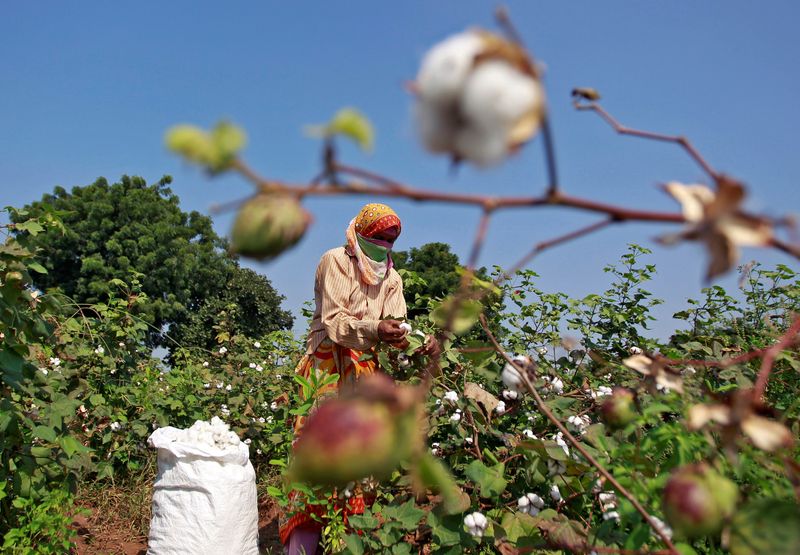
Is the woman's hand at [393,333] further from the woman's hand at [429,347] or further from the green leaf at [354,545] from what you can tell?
the green leaf at [354,545]

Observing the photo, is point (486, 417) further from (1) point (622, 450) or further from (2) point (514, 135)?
(2) point (514, 135)

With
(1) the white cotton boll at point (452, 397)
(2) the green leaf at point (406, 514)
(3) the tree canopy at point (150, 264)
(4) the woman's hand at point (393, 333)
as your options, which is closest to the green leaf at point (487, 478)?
(2) the green leaf at point (406, 514)

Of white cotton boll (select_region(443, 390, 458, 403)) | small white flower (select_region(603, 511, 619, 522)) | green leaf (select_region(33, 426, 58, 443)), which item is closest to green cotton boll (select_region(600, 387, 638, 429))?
small white flower (select_region(603, 511, 619, 522))

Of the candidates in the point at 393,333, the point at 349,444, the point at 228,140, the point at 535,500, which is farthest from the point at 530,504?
the point at 228,140

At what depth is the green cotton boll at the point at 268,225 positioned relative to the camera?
1.50ft

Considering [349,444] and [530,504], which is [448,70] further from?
A: [530,504]

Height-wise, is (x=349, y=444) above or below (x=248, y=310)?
below

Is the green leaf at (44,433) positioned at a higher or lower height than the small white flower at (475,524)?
higher

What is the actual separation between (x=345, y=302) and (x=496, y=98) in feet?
8.47

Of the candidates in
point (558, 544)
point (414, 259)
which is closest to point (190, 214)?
point (414, 259)

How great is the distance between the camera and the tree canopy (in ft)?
64.7

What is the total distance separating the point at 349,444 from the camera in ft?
1.37

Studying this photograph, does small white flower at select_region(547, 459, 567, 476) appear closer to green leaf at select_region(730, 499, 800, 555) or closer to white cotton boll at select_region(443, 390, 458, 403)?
white cotton boll at select_region(443, 390, 458, 403)

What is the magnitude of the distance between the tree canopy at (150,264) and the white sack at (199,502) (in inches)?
634
